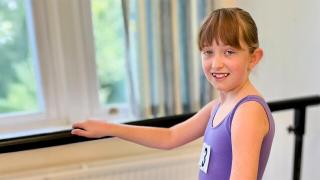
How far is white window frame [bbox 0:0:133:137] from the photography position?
173cm

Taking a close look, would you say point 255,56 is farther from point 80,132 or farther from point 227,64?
point 80,132

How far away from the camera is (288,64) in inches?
67.3

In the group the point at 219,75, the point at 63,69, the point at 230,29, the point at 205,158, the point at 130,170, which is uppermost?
the point at 230,29

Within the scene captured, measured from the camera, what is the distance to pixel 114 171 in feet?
5.45

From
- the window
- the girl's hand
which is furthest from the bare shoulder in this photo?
the window

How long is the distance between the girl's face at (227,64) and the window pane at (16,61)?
1.11 m

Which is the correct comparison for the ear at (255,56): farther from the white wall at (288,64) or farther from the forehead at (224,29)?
the white wall at (288,64)

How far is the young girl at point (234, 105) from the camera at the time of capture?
0.87 m

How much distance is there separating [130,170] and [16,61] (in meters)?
0.74

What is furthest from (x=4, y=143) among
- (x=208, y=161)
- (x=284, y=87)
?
(x=284, y=87)

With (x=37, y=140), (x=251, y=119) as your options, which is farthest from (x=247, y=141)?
(x=37, y=140)

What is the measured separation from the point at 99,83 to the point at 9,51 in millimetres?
435

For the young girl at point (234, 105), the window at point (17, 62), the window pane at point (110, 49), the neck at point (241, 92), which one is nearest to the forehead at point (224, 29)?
the young girl at point (234, 105)

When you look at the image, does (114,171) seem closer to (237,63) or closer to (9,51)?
(9,51)
